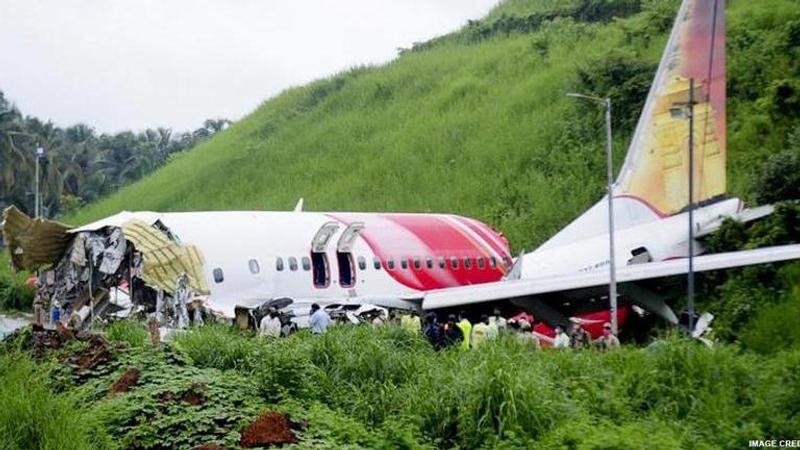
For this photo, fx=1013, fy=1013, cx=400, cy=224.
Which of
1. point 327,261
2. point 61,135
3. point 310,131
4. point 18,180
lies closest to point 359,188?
point 310,131

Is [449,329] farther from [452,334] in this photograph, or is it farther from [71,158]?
[71,158]

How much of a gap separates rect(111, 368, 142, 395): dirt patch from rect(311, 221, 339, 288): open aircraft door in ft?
31.8

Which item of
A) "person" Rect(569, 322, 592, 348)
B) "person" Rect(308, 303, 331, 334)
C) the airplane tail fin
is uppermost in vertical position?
the airplane tail fin

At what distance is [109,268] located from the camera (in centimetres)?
1867

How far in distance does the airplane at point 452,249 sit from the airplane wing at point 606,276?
0.10ft

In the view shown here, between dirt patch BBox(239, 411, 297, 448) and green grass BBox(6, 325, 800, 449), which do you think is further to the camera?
green grass BBox(6, 325, 800, 449)

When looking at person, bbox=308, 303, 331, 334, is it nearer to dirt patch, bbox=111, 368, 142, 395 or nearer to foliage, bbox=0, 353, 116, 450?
dirt patch, bbox=111, 368, 142, 395

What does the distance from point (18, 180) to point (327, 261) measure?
37.0m

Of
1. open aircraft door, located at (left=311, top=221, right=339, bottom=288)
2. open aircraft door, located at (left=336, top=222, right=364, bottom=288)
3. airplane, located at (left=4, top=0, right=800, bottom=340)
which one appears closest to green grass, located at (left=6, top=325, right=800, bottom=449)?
airplane, located at (left=4, top=0, right=800, bottom=340)

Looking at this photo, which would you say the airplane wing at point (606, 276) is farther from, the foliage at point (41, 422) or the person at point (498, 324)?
the foliage at point (41, 422)

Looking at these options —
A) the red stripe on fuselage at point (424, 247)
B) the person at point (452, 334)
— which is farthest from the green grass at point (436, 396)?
the red stripe on fuselage at point (424, 247)

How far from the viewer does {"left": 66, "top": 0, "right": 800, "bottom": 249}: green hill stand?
34.5 m

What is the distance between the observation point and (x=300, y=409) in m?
10.4

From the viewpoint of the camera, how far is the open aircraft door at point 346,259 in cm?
2161
